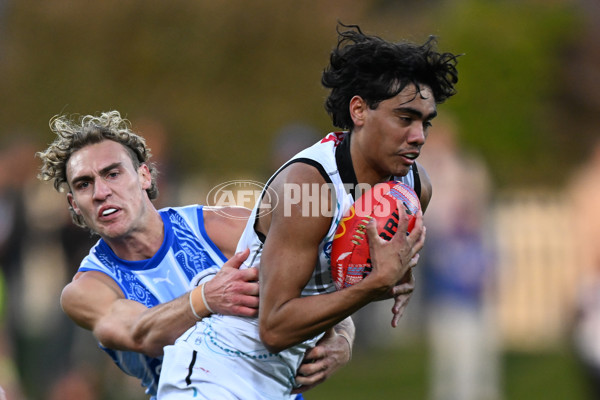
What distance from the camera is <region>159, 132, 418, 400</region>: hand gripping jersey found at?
15.9 feet

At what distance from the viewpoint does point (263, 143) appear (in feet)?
66.8

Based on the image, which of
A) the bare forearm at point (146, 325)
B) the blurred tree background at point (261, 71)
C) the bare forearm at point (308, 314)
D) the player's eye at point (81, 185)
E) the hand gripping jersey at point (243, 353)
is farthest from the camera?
the blurred tree background at point (261, 71)

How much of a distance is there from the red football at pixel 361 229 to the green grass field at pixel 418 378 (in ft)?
21.9

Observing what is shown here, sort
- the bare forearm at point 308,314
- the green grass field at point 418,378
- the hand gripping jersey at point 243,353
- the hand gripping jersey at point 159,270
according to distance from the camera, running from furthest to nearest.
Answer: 1. the green grass field at point 418,378
2. the hand gripping jersey at point 159,270
3. the hand gripping jersey at point 243,353
4. the bare forearm at point 308,314

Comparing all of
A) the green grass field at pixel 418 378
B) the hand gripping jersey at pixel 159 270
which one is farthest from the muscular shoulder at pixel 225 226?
the green grass field at pixel 418 378

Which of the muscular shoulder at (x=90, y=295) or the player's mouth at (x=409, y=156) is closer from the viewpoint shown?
the player's mouth at (x=409, y=156)

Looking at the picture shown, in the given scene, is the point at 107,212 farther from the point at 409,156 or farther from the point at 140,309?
the point at 409,156

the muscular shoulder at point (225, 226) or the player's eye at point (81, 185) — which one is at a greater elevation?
the player's eye at point (81, 185)

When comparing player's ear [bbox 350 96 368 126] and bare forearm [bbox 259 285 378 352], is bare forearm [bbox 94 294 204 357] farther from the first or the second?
player's ear [bbox 350 96 368 126]

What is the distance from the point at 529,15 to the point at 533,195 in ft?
19.6

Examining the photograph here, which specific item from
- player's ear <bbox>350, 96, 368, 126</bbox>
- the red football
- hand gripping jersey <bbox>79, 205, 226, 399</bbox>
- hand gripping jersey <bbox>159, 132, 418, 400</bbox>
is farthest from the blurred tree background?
the red football

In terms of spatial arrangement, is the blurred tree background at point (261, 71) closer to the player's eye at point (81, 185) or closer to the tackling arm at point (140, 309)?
the player's eye at point (81, 185)

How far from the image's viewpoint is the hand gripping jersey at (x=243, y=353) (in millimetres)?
4856

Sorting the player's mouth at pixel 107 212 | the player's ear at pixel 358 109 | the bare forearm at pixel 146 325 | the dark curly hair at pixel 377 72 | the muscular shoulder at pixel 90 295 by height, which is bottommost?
the bare forearm at pixel 146 325
